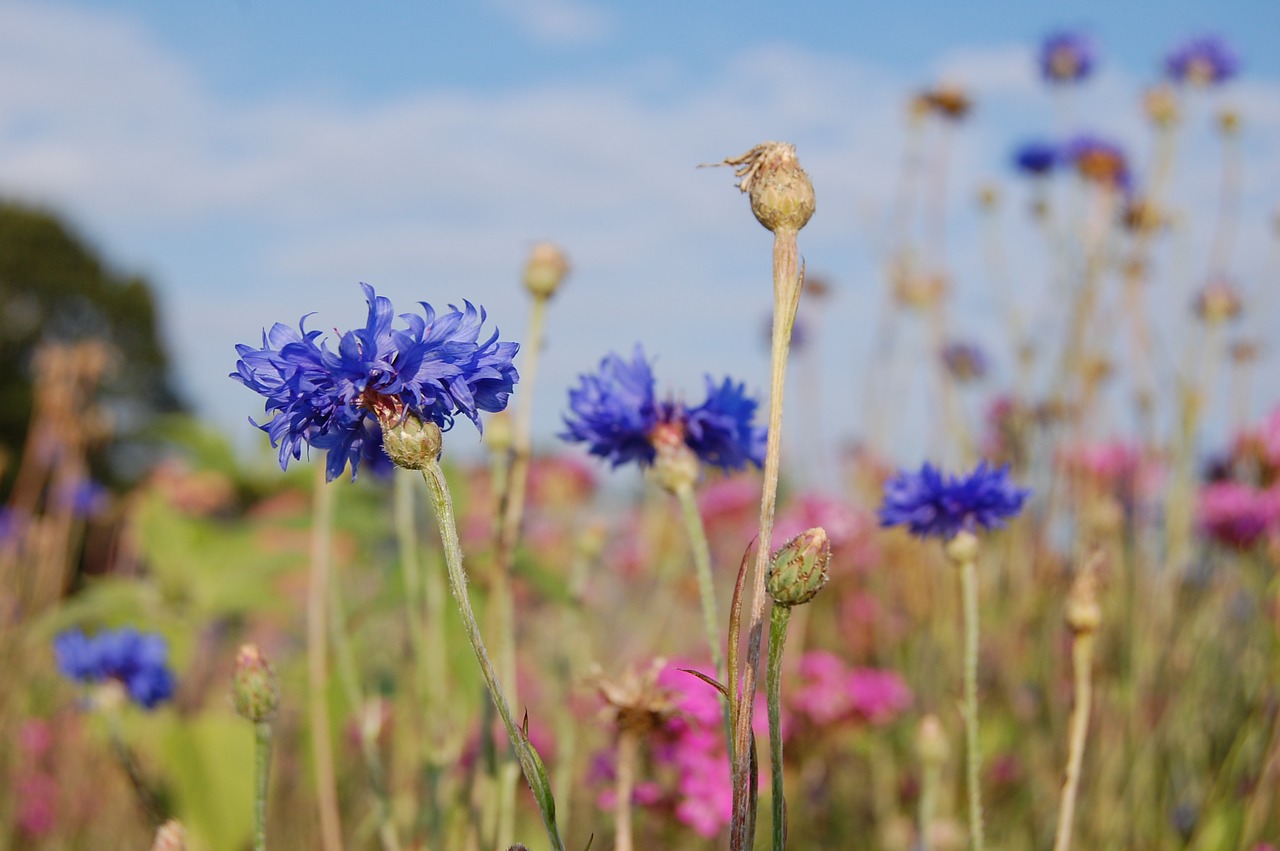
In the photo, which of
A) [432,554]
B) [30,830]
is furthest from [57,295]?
[432,554]

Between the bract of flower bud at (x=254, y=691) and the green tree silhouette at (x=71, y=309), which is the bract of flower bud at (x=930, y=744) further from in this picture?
the green tree silhouette at (x=71, y=309)

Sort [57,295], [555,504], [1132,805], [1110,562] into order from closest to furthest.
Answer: [1132,805], [1110,562], [555,504], [57,295]

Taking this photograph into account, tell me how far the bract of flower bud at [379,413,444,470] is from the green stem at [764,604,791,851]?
22 cm

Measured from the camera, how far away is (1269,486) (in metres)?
2.36

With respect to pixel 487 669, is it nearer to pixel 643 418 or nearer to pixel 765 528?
pixel 765 528

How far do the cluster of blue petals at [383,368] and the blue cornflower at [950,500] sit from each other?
1.53ft

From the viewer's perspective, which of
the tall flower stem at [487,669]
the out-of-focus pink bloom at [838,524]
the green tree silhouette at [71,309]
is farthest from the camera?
the green tree silhouette at [71,309]

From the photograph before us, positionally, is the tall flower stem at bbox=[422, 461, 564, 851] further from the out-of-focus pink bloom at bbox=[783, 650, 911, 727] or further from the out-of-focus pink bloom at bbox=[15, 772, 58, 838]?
the out-of-focus pink bloom at bbox=[15, 772, 58, 838]

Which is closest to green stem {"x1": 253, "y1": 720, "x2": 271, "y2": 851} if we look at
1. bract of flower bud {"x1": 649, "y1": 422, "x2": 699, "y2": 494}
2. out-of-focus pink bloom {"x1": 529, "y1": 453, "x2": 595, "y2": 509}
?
bract of flower bud {"x1": 649, "y1": 422, "x2": 699, "y2": 494}

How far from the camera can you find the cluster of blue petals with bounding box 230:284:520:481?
0.67 meters

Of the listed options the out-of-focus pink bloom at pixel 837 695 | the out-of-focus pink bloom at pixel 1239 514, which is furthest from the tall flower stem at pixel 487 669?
the out-of-focus pink bloom at pixel 1239 514

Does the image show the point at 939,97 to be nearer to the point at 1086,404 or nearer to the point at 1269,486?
the point at 1086,404

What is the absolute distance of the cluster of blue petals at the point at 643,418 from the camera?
98 centimetres

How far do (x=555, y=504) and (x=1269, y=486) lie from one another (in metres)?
1.70
